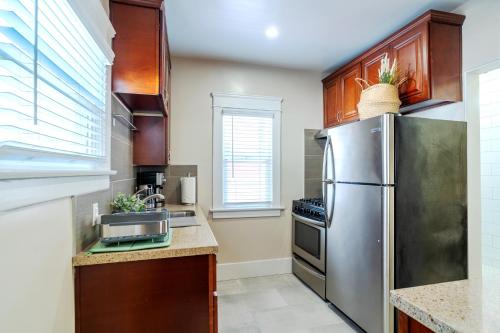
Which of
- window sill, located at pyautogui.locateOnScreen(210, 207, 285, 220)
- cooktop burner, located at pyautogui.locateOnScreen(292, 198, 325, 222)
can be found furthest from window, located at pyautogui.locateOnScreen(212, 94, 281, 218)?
cooktop burner, located at pyautogui.locateOnScreen(292, 198, 325, 222)

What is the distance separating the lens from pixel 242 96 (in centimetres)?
323

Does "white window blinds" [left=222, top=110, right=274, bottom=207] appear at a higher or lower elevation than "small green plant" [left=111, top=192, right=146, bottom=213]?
higher

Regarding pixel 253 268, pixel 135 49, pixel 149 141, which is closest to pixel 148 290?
pixel 135 49

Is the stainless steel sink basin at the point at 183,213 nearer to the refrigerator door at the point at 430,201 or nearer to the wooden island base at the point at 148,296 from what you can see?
the wooden island base at the point at 148,296

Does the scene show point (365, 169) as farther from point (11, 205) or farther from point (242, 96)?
point (11, 205)

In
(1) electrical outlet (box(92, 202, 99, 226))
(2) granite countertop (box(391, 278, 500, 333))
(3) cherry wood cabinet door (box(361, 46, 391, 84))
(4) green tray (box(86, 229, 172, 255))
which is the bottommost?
(4) green tray (box(86, 229, 172, 255))

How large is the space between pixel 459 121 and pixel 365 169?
32.3 inches

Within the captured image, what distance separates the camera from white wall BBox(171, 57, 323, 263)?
309 centimetres

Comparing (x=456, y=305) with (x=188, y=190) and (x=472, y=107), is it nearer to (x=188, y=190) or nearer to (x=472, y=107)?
(x=472, y=107)

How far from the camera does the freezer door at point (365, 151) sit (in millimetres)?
1893

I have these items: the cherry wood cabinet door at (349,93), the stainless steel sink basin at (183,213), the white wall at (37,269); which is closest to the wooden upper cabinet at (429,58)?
the cherry wood cabinet door at (349,93)

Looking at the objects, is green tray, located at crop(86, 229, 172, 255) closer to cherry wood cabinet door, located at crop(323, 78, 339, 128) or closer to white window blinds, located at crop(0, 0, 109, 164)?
white window blinds, located at crop(0, 0, 109, 164)

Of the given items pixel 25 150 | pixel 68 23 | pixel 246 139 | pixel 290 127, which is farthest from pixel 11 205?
pixel 290 127

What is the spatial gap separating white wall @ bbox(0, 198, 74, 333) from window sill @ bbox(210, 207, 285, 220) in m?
1.99
